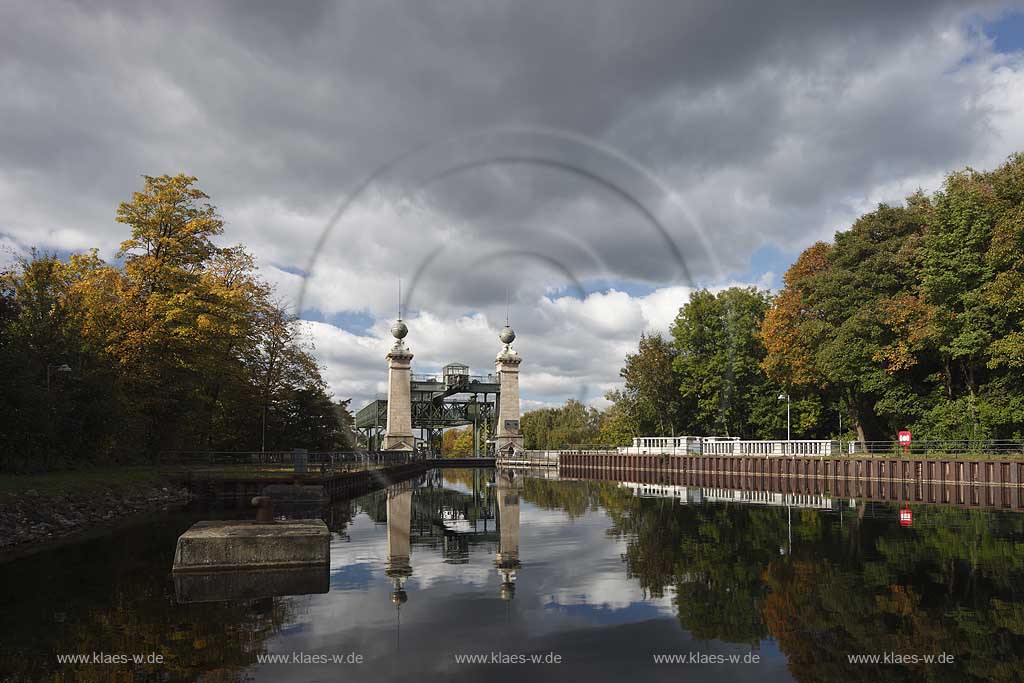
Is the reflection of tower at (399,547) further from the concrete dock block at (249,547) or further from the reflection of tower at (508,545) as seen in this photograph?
the reflection of tower at (508,545)

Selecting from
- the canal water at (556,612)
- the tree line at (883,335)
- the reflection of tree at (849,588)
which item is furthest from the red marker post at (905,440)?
the canal water at (556,612)

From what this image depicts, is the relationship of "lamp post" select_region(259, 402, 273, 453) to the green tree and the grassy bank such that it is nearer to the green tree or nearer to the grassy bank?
the grassy bank

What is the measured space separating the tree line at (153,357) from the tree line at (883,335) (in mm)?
35023

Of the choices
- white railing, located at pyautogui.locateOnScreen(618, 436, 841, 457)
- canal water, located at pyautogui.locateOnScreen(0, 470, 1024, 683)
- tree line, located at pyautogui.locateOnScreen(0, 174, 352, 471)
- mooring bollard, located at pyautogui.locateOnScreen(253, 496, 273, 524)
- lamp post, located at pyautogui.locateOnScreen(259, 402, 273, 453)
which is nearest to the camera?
canal water, located at pyautogui.locateOnScreen(0, 470, 1024, 683)

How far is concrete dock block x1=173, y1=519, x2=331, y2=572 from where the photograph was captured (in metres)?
13.6

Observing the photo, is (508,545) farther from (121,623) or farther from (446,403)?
(446,403)

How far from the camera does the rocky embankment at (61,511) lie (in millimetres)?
18547

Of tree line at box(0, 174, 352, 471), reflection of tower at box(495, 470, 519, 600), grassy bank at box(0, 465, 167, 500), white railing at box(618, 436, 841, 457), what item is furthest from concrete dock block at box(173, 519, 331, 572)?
white railing at box(618, 436, 841, 457)

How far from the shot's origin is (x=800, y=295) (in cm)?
5816

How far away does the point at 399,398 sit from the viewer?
92188 mm

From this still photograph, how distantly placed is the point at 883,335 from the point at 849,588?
41.3 meters

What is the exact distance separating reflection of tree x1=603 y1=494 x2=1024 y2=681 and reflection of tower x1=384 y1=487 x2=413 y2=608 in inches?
167

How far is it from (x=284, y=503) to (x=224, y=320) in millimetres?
17482

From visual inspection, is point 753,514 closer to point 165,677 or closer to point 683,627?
point 683,627
